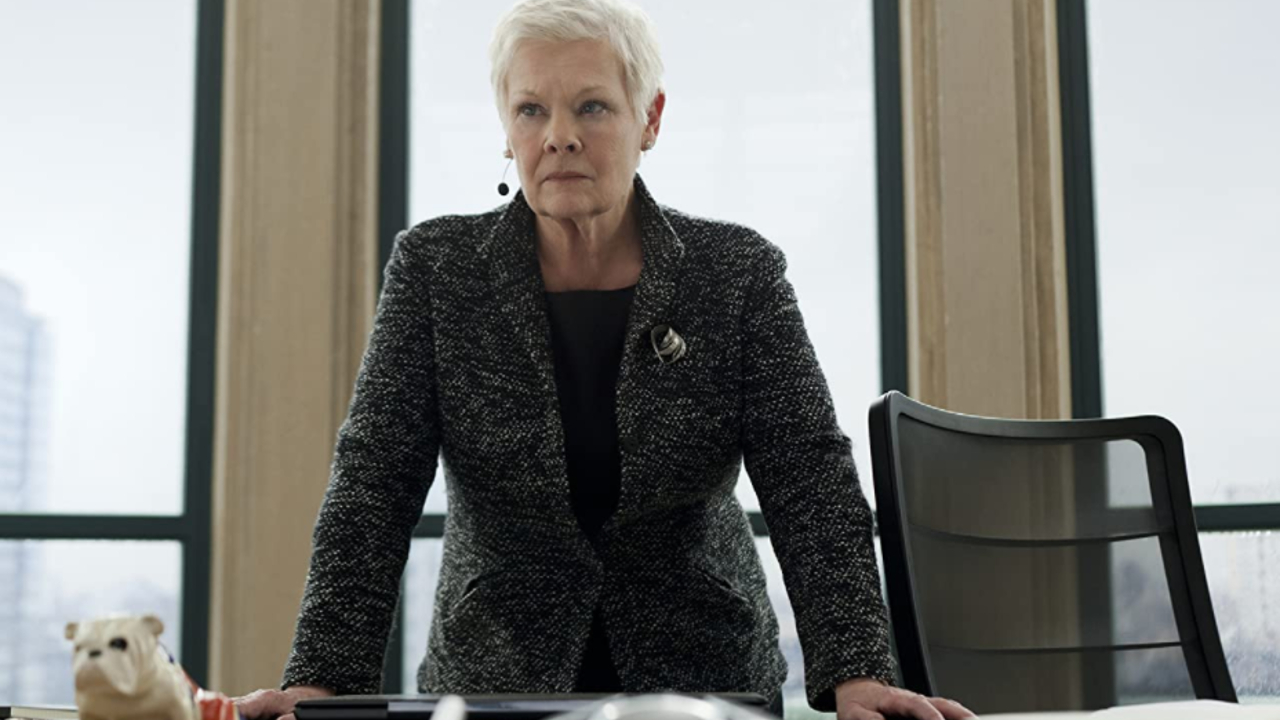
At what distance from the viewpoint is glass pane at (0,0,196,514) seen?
286 cm

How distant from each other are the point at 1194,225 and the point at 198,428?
226 centimetres

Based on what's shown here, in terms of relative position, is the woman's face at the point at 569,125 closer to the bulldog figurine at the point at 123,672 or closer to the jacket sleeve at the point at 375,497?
the jacket sleeve at the point at 375,497

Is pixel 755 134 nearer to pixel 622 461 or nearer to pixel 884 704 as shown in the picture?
pixel 622 461

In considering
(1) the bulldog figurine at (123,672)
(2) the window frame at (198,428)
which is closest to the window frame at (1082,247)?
(2) the window frame at (198,428)

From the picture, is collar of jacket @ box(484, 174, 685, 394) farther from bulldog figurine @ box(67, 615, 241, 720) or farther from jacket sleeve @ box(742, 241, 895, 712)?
bulldog figurine @ box(67, 615, 241, 720)

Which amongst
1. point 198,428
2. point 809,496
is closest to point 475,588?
point 809,496

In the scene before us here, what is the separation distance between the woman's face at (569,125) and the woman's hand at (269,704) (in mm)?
676

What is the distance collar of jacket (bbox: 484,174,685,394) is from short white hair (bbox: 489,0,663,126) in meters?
0.13

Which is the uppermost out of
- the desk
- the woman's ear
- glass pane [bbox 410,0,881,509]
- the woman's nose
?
glass pane [bbox 410,0,881,509]

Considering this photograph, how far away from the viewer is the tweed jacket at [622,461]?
1498 millimetres

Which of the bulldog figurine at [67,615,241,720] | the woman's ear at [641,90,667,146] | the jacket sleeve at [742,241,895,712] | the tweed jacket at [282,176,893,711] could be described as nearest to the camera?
the bulldog figurine at [67,615,241,720]

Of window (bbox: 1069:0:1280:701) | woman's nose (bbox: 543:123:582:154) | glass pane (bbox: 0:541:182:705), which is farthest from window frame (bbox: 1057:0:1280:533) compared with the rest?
glass pane (bbox: 0:541:182:705)

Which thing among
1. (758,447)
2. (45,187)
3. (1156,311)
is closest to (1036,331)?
(1156,311)

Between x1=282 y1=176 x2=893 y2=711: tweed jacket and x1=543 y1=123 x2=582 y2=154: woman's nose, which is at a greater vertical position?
x1=543 y1=123 x2=582 y2=154: woman's nose
